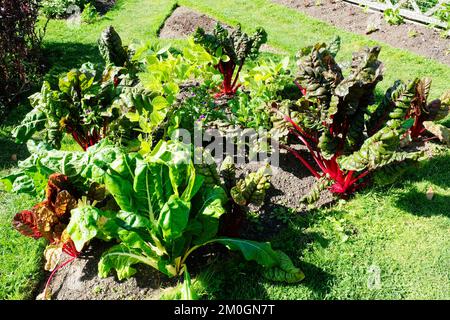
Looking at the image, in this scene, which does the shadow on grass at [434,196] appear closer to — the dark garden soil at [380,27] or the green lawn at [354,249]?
the green lawn at [354,249]

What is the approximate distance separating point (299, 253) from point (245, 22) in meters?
5.06

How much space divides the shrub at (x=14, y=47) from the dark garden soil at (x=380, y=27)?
4421 millimetres

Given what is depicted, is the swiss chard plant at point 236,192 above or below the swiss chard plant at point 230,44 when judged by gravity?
below

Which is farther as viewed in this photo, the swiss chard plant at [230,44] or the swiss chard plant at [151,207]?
the swiss chard plant at [230,44]

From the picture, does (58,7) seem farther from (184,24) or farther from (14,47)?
(14,47)

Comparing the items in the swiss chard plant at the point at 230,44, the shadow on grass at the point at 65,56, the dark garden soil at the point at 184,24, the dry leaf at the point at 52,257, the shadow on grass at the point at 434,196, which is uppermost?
the swiss chard plant at the point at 230,44

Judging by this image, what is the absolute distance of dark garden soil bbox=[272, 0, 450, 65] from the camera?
6445 millimetres

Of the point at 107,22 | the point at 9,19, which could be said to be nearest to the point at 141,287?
the point at 9,19

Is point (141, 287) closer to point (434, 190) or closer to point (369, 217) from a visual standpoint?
point (369, 217)

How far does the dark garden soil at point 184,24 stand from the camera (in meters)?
7.56

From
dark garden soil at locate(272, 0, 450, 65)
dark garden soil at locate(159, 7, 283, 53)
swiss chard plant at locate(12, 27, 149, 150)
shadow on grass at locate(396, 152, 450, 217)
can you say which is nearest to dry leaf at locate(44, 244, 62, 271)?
swiss chard plant at locate(12, 27, 149, 150)

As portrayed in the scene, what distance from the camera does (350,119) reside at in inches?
151

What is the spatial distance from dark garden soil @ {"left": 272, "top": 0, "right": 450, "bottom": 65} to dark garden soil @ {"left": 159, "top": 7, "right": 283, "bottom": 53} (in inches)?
61.4

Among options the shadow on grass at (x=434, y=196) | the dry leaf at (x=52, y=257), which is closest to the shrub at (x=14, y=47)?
the dry leaf at (x=52, y=257)
